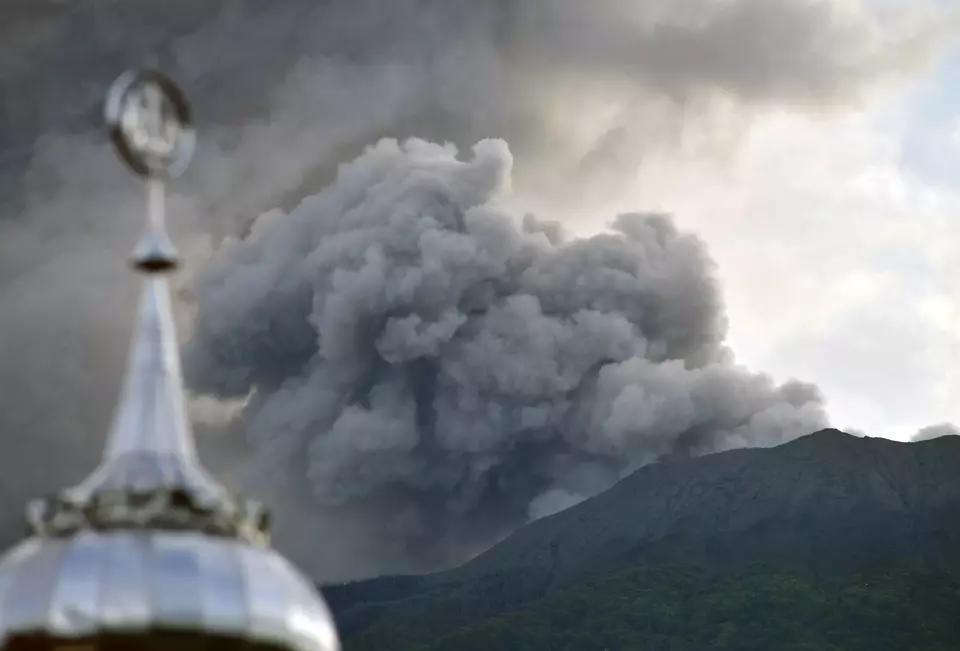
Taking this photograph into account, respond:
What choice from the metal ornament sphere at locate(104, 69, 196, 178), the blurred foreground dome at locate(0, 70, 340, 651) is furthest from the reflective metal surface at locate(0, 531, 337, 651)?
the metal ornament sphere at locate(104, 69, 196, 178)

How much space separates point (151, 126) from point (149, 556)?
11.1 feet

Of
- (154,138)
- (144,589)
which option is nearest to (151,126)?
(154,138)

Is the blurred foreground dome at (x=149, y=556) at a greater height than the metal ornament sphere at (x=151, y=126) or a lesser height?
lesser

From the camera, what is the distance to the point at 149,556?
13.8m

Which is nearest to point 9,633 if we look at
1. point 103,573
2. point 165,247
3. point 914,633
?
point 103,573

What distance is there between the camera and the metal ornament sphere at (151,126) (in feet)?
48.9

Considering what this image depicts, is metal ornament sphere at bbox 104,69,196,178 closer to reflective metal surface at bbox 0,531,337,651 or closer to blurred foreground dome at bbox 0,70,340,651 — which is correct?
blurred foreground dome at bbox 0,70,340,651

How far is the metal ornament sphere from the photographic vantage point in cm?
1491

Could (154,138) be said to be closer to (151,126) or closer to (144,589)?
(151,126)

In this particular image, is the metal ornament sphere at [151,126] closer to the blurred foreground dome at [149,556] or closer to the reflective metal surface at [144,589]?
the blurred foreground dome at [149,556]

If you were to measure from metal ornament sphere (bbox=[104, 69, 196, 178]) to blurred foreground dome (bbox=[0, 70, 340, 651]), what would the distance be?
0.04 ft

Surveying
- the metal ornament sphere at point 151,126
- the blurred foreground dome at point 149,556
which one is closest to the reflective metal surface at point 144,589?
the blurred foreground dome at point 149,556

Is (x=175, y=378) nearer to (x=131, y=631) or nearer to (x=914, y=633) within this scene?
(x=131, y=631)

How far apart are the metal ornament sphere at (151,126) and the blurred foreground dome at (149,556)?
12 mm
